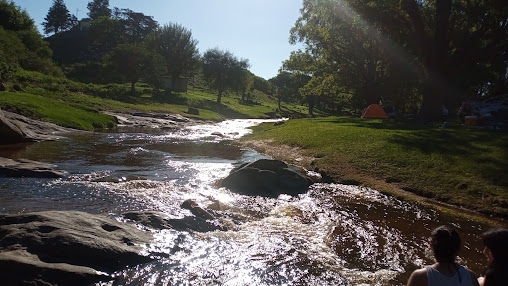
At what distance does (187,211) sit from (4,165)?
749 cm

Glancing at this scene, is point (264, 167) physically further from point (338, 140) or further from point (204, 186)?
point (338, 140)

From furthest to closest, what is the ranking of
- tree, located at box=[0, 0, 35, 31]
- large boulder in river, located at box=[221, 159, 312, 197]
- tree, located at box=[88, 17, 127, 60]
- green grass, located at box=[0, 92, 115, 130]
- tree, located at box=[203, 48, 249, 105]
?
tree, located at box=[88, 17, 127, 60] → tree, located at box=[203, 48, 249, 105] → tree, located at box=[0, 0, 35, 31] → green grass, located at box=[0, 92, 115, 130] → large boulder in river, located at box=[221, 159, 312, 197]

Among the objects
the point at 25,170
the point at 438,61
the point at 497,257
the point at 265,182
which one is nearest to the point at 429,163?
the point at 265,182

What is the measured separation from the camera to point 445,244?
3949 millimetres

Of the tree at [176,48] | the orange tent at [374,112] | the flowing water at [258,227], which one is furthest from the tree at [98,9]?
the flowing water at [258,227]

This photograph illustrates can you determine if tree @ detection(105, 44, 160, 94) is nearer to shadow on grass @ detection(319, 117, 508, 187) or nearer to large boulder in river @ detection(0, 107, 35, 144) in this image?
large boulder in river @ detection(0, 107, 35, 144)

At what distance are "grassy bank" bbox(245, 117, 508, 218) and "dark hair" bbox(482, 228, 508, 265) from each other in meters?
7.81

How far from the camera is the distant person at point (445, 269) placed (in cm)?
387

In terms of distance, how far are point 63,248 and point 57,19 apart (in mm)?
162280

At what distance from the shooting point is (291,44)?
154 feet

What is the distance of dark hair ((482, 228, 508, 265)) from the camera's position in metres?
3.69

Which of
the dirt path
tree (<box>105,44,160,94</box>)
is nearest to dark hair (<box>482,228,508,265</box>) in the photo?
the dirt path

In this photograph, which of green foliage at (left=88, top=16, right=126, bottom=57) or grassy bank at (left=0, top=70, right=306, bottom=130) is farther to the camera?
green foliage at (left=88, top=16, right=126, bottom=57)

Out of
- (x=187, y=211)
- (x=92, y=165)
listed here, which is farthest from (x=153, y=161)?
(x=187, y=211)
